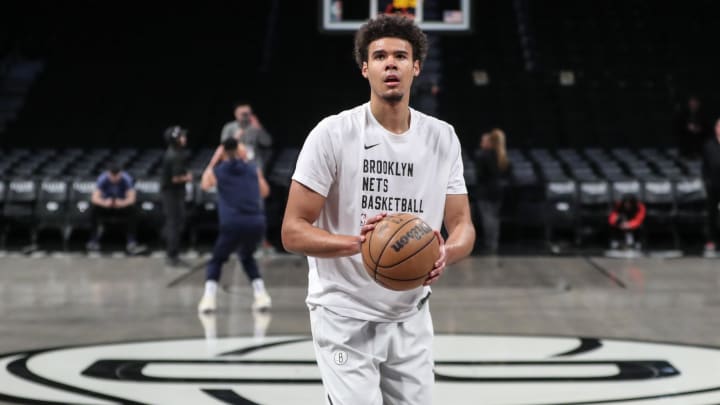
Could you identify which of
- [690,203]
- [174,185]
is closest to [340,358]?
[174,185]

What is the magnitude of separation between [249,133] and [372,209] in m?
9.44

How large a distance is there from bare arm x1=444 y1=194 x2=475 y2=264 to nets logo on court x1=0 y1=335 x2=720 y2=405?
7.72 ft

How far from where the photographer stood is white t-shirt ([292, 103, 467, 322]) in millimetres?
3139

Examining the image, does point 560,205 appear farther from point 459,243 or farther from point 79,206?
point 459,243

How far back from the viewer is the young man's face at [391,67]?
3.07m

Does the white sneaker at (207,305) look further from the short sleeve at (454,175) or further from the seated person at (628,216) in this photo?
the seated person at (628,216)

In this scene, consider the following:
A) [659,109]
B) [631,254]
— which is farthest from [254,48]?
[631,254]

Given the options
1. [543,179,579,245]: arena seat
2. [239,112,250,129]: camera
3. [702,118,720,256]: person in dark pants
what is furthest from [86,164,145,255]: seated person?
[702,118,720,256]: person in dark pants

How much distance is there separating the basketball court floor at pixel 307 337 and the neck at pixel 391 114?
8.53 feet

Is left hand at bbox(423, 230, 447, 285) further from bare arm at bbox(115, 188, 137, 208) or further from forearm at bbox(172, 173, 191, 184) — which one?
bare arm at bbox(115, 188, 137, 208)

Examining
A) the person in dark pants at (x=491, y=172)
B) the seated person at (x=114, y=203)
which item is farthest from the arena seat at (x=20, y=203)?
the person in dark pants at (x=491, y=172)

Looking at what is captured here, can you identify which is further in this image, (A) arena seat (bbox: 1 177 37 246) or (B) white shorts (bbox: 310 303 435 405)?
(A) arena seat (bbox: 1 177 37 246)

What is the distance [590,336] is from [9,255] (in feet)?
30.9

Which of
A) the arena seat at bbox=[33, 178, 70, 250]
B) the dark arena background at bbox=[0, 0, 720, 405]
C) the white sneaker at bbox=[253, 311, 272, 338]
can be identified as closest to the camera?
the dark arena background at bbox=[0, 0, 720, 405]
